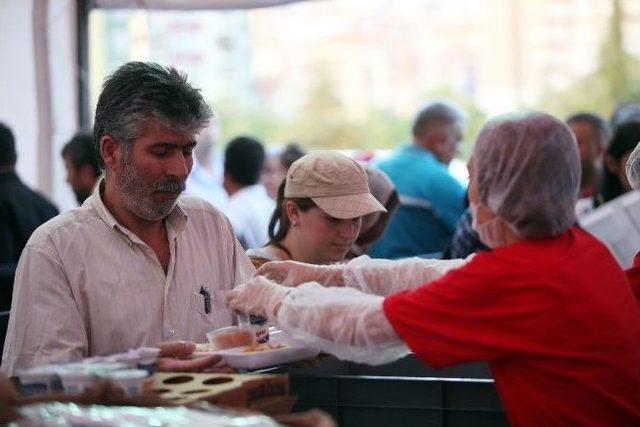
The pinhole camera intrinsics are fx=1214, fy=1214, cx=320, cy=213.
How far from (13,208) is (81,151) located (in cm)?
60

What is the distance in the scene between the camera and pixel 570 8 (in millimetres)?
15547

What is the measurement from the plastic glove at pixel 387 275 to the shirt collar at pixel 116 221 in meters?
0.52

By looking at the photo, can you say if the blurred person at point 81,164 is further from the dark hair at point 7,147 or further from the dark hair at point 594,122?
the dark hair at point 594,122

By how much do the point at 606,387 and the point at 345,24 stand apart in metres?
14.7

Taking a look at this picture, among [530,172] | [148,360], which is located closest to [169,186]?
[148,360]

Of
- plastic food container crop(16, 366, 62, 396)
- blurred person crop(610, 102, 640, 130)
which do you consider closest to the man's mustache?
plastic food container crop(16, 366, 62, 396)

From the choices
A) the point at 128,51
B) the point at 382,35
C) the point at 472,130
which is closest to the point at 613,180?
the point at 128,51

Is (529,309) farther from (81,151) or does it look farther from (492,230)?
(81,151)

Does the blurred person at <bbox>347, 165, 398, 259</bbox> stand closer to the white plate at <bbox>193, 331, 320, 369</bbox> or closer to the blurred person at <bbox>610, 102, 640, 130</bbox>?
the white plate at <bbox>193, 331, 320, 369</bbox>

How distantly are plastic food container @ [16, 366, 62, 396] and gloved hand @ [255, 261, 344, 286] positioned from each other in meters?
0.94

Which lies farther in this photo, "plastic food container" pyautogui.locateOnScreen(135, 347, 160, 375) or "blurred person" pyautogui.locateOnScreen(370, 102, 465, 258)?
"blurred person" pyautogui.locateOnScreen(370, 102, 465, 258)

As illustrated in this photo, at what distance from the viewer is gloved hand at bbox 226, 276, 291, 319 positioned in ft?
10.2

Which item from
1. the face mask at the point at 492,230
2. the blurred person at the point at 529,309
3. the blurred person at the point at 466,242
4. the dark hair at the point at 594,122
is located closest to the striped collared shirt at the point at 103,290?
the blurred person at the point at 529,309

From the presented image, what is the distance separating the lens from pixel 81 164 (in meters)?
6.88
